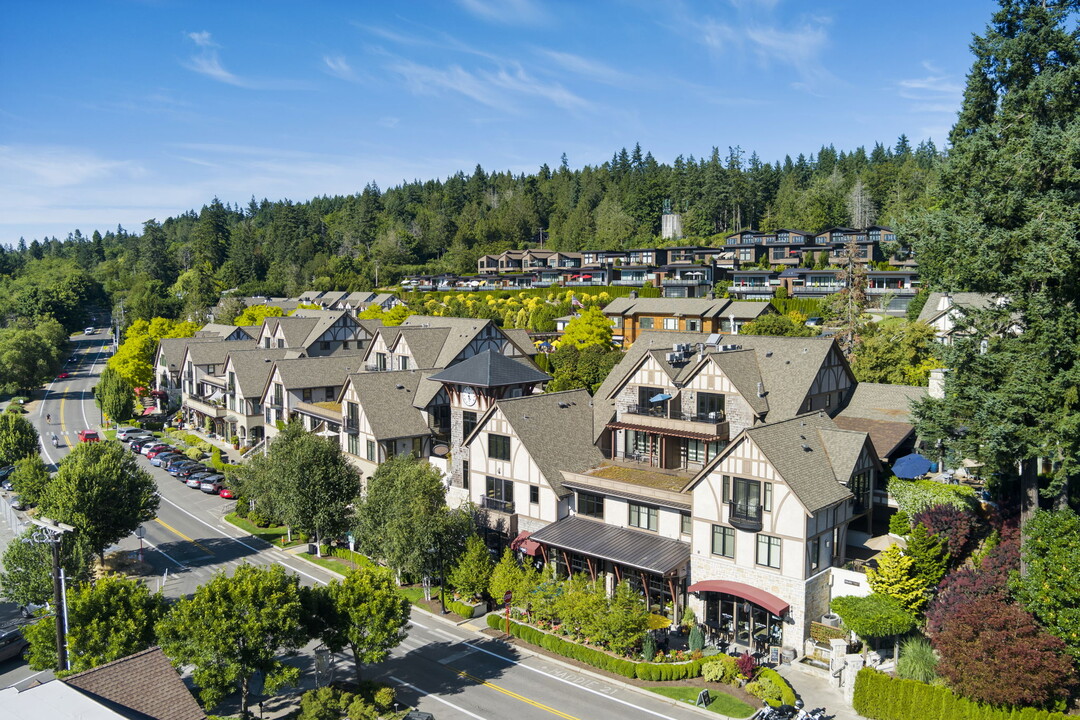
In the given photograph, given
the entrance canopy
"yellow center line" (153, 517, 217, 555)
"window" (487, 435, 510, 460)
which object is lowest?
"yellow center line" (153, 517, 217, 555)

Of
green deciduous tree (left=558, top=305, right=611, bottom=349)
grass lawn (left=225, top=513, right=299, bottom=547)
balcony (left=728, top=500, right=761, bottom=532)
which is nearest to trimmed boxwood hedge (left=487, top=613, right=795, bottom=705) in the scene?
balcony (left=728, top=500, right=761, bottom=532)

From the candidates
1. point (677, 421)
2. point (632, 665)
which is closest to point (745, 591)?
point (632, 665)

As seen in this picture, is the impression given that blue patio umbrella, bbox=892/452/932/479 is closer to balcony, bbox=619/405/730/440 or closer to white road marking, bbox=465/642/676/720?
balcony, bbox=619/405/730/440

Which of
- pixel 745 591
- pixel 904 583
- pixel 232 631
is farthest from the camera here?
pixel 745 591

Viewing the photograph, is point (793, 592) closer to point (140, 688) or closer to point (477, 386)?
point (477, 386)

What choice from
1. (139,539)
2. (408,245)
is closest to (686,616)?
(139,539)

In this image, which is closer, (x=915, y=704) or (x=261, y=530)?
(x=915, y=704)
